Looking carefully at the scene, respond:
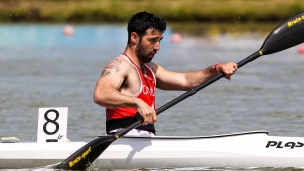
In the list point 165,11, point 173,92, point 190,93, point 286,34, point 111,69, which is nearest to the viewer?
point 111,69

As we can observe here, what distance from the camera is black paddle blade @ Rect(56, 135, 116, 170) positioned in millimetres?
7262

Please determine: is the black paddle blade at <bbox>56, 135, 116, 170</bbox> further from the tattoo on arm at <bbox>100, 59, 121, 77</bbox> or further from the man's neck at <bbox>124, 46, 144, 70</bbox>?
the man's neck at <bbox>124, 46, 144, 70</bbox>

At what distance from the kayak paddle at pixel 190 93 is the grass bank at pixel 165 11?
32228 mm

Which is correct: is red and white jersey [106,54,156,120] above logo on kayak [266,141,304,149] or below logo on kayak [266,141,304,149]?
above

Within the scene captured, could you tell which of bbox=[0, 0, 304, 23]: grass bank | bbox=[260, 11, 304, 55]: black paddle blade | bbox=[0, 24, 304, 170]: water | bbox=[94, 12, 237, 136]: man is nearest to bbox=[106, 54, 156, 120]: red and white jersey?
bbox=[94, 12, 237, 136]: man

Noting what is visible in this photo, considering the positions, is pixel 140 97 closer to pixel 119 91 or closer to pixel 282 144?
pixel 119 91

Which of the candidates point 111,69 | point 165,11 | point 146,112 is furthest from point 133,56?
point 165,11

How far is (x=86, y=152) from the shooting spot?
7.27 meters

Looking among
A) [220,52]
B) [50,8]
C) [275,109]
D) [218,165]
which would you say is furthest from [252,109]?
[50,8]

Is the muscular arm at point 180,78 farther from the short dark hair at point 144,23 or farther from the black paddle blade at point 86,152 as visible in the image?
the black paddle blade at point 86,152

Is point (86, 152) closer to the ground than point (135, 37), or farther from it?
closer to the ground

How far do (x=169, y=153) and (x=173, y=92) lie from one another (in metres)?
7.00

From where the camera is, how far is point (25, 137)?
9.85 metres

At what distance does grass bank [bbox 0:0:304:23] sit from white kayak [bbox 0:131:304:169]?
1306 inches
